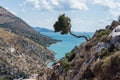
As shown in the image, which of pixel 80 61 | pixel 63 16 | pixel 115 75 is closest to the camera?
pixel 115 75

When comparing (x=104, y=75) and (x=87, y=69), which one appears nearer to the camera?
(x=104, y=75)

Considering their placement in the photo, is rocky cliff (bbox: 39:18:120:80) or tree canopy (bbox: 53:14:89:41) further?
tree canopy (bbox: 53:14:89:41)

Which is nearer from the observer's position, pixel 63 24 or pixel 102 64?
pixel 102 64

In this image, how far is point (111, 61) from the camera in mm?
26359

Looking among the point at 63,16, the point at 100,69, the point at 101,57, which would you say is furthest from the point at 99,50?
the point at 63,16

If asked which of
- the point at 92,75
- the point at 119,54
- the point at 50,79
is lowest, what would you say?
the point at 50,79

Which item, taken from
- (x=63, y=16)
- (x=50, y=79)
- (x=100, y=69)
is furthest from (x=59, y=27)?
(x=100, y=69)

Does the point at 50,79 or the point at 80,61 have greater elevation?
the point at 80,61

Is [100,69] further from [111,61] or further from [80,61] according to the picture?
[80,61]

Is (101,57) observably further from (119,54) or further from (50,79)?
(50,79)

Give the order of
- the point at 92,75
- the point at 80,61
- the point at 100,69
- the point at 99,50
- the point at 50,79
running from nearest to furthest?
1. the point at 100,69
2. the point at 92,75
3. the point at 99,50
4. the point at 80,61
5. the point at 50,79

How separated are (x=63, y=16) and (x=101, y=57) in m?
31.3

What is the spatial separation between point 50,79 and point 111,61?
24.6 meters

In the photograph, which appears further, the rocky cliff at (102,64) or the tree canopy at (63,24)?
the tree canopy at (63,24)
